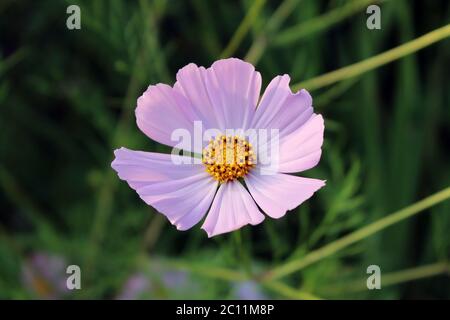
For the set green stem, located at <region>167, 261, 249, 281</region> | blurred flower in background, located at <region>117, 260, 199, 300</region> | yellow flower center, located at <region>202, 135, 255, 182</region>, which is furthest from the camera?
blurred flower in background, located at <region>117, 260, 199, 300</region>

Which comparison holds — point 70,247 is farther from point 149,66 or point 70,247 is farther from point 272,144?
point 272,144

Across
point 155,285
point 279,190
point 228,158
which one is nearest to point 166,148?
point 155,285

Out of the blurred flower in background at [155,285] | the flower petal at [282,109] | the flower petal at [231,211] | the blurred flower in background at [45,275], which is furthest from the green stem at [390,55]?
the blurred flower in background at [45,275]

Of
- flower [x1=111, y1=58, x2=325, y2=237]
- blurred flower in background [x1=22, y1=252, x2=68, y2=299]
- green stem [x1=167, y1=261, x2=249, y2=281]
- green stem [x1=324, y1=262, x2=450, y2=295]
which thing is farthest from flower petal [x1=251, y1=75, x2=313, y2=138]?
blurred flower in background [x1=22, y1=252, x2=68, y2=299]

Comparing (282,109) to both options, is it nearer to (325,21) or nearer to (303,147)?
(303,147)

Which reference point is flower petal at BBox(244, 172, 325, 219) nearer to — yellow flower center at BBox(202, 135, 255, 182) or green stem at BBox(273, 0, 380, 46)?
yellow flower center at BBox(202, 135, 255, 182)

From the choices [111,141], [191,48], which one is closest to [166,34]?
[191,48]
